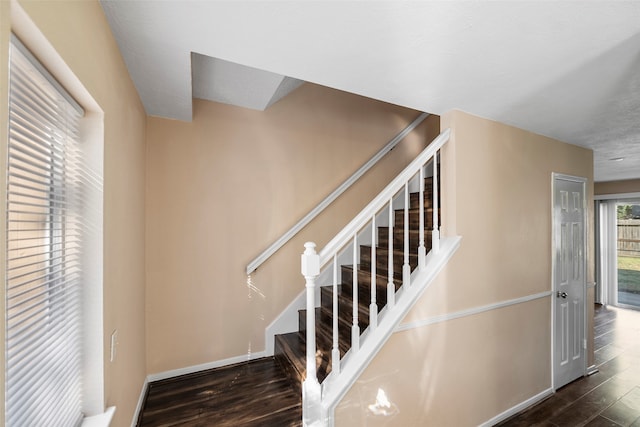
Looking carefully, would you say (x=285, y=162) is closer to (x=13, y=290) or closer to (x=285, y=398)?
(x=285, y=398)

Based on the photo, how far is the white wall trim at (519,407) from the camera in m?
2.13

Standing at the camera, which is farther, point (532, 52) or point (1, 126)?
point (532, 52)

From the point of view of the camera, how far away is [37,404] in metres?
0.78

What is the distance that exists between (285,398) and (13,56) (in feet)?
7.35

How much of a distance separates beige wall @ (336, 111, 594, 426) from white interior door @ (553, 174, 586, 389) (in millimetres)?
157

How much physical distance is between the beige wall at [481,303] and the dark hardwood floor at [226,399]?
0.57m

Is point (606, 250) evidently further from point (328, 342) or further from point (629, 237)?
point (328, 342)

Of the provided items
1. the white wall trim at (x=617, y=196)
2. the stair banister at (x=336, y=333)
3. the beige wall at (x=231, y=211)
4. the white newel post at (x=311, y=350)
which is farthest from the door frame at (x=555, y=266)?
the white wall trim at (x=617, y=196)

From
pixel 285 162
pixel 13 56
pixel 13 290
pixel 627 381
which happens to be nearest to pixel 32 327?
pixel 13 290

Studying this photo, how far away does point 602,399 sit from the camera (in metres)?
2.46

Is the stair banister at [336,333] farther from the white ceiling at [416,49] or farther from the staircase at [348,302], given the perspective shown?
the white ceiling at [416,49]

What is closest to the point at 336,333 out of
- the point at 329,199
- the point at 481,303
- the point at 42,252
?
the point at 481,303

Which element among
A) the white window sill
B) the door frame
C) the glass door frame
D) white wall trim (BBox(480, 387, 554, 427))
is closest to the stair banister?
the white window sill

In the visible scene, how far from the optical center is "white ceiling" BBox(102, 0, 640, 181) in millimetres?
1072
